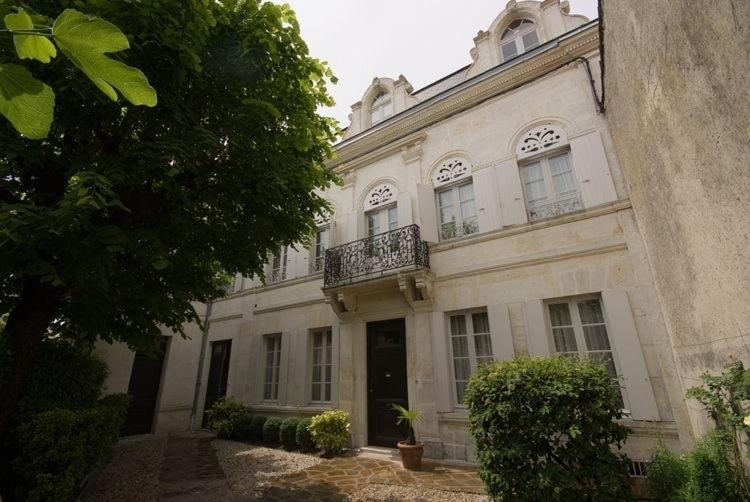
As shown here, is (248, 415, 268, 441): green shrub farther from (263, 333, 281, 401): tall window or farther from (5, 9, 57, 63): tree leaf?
(5, 9, 57, 63): tree leaf

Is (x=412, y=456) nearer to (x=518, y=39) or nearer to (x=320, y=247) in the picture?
(x=320, y=247)

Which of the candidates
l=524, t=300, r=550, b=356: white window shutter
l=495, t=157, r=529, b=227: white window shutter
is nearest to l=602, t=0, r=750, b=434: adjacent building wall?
l=524, t=300, r=550, b=356: white window shutter

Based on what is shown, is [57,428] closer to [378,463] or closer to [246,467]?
[246,467]

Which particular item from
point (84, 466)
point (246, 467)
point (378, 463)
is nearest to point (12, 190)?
point (84, 466)

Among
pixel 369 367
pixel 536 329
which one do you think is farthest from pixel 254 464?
pixel 536 329

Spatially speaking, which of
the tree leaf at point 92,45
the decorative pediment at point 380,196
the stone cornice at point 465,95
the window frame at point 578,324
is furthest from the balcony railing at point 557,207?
the tree leaf at point 92,45

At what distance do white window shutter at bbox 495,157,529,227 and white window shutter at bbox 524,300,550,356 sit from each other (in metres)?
1.76

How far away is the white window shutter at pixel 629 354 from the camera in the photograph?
210 inches

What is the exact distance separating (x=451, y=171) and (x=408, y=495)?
6722 millimetres

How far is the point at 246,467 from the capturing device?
266 inches

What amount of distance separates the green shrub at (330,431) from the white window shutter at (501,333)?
3.74m

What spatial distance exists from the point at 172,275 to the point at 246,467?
4.27 metres

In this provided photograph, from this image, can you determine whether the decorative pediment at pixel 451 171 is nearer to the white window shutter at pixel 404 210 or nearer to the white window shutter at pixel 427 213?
the white window shutter at pixel 427 213

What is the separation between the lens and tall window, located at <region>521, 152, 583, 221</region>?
6.98 metres
